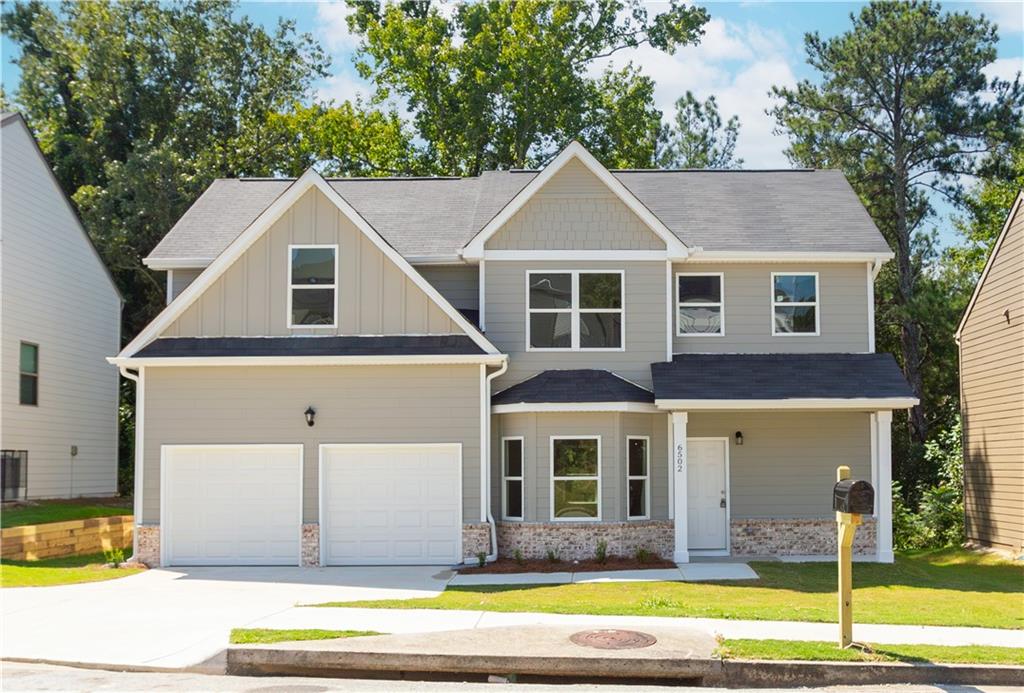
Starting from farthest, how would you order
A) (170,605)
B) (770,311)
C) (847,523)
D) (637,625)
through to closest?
(770,311), (170,605), (637,625), (847,523)

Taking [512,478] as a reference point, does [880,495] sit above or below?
below

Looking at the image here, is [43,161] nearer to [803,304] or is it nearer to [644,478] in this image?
[644,478]

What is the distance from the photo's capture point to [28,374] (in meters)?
25.6

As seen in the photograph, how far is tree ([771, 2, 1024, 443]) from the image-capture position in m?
33.1

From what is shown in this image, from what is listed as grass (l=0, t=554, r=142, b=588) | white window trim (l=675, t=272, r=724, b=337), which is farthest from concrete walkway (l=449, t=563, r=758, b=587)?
grass (l=0, t=554, r=142, b=588)

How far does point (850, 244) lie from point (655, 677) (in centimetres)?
1380

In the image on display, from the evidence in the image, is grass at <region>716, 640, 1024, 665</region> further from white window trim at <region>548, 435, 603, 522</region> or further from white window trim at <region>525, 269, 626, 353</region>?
white window trim at <region>525, 269, 626, 353</region>

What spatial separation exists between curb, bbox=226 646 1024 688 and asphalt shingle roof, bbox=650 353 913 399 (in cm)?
973

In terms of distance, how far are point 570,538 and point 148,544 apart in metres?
7.51

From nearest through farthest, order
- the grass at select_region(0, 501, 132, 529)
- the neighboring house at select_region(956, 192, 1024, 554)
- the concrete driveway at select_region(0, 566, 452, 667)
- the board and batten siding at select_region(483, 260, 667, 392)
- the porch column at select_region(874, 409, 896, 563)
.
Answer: the concrete driveway at select_region(0, 566, 452, 667)
the porch column at select_region(874, 409, 896, 563)
the board and batten siding at select_region(483, 260, 667, 392)
the neighboring house at select_region(956, 192, 1024, 554)
the grass at select_region(0, 501, 132, 529)

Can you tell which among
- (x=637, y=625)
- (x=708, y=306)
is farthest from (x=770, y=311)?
(x=637, y=625)

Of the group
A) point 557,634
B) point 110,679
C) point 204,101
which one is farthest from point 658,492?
point 204,101

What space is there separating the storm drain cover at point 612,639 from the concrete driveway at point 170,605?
3693 mm

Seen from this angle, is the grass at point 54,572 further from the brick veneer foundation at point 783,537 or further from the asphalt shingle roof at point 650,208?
the brick veneer foundation at point 783,537
